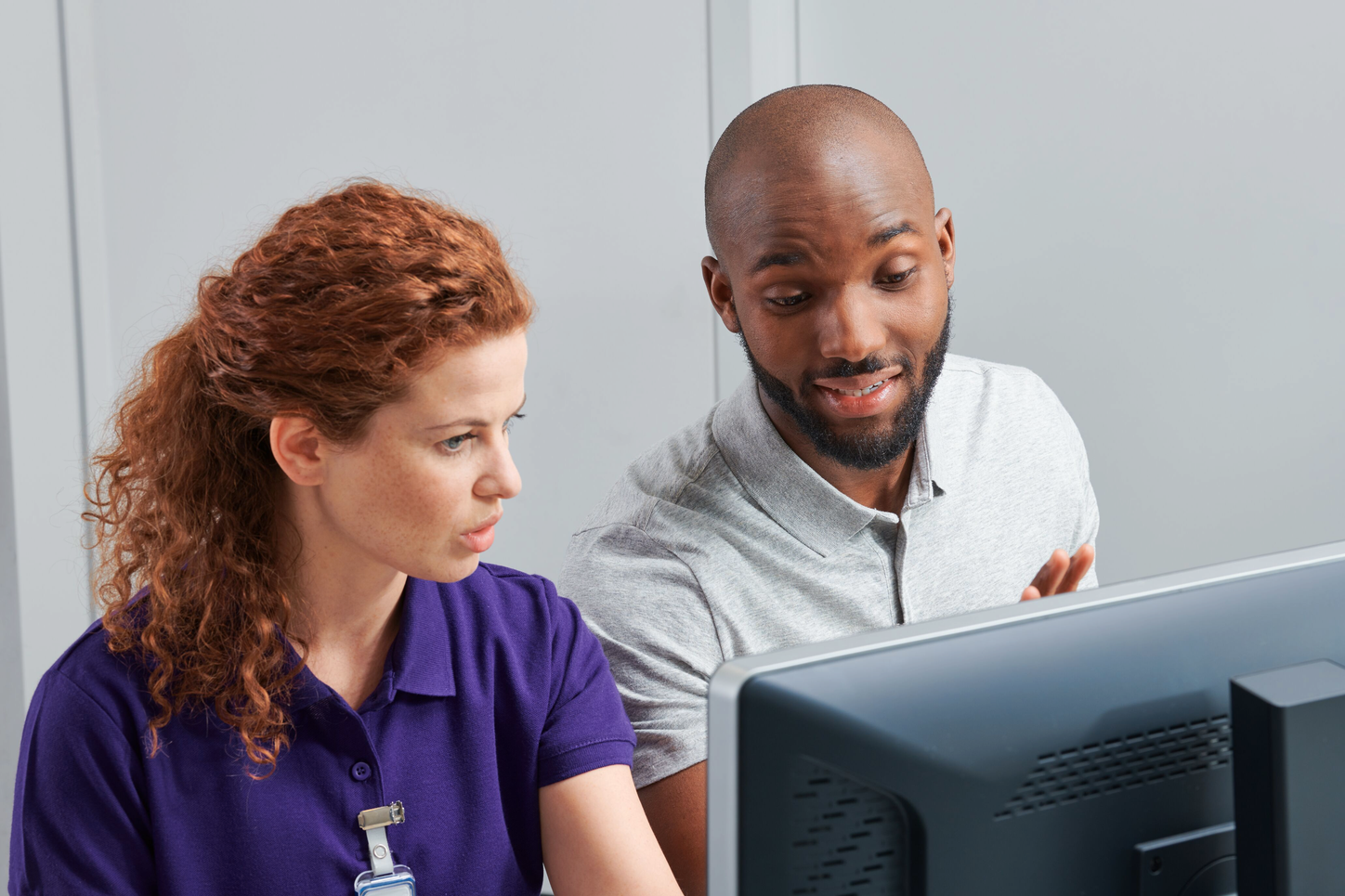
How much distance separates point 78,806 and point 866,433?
31.8 inches

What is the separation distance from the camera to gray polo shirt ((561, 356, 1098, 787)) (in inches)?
45.5

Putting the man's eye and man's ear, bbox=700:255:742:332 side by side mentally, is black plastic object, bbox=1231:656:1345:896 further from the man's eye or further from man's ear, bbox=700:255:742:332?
man's ear, bbox=700:255:742:332

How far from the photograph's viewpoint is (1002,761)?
0.57 meters

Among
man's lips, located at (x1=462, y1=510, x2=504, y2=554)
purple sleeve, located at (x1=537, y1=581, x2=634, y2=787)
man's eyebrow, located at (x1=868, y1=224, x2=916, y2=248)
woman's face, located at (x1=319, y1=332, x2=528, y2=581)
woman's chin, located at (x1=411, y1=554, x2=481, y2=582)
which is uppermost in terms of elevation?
man's eyebrow, located at (x1=868, y1=224, x2=916, y2=248)

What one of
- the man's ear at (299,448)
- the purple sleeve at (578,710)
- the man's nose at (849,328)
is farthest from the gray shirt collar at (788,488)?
the man's ear at (299,448)

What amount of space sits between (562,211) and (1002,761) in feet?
5.01

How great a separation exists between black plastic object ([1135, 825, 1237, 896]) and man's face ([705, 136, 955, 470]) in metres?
0.64

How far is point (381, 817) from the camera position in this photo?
0.93 m

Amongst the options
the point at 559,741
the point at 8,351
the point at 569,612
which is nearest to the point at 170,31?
the point at 8,351

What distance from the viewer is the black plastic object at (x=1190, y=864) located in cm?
61

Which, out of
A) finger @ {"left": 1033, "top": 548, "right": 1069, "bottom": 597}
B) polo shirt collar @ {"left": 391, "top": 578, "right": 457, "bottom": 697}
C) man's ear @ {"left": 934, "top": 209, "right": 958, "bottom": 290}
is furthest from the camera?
man's ear @ {"left": 934, "top": 209, "right": 958, "bottom": 290}

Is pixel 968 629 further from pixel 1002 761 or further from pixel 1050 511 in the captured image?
pixel 1050 511

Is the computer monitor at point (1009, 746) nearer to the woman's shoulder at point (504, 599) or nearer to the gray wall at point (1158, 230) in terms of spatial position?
the woman's shoulder at point (504, 599)

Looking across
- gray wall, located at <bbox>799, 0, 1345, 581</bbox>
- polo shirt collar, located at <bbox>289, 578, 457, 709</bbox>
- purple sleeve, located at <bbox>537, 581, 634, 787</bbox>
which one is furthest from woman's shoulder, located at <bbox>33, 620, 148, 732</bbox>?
gray wall, located at <bbox>799, 0, 1345, 581</bbox>
